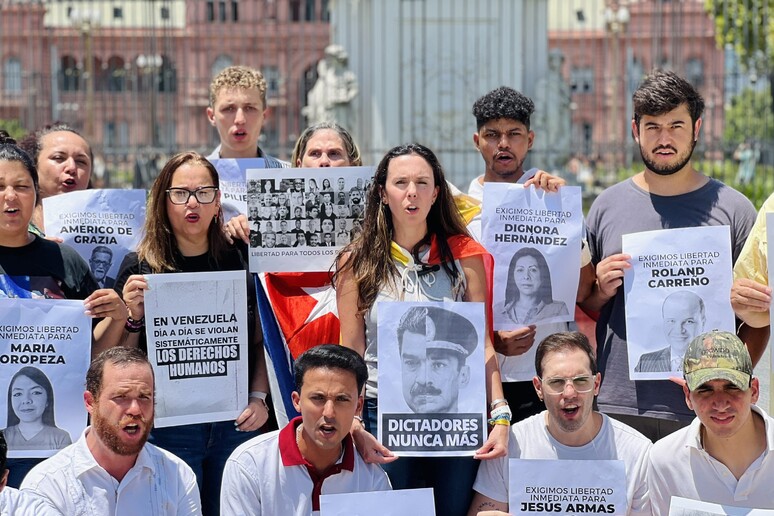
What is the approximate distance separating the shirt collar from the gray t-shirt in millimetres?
1170

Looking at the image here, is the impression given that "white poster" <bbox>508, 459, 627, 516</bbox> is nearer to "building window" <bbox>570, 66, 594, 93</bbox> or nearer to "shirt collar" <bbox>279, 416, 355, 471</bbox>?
"shirt collar" <bbox>279, 416, 355, 471</bbox>

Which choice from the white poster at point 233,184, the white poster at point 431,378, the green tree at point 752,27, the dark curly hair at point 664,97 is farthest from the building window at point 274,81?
the white poster at point 431,378

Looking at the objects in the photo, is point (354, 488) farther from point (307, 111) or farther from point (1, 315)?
point (307, 111)

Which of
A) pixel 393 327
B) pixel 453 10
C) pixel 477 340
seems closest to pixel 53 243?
pixel 393 327

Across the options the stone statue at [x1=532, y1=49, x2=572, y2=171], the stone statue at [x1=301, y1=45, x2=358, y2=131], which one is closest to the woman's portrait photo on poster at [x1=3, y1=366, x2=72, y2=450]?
the stone statue at [x1=301, y1=45, x2=358, y2=131]

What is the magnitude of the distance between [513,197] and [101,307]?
1.76m

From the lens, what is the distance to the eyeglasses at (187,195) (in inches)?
196

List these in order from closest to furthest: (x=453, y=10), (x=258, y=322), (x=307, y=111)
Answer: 1. (x=258, y=322)
2. (x=453, y=10)
3. (x=307, y=111)

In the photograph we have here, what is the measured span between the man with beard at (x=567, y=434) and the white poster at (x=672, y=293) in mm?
339

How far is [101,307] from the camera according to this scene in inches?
187

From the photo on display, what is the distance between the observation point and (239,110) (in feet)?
19.4

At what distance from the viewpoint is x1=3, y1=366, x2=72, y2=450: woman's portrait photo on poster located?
4746mm

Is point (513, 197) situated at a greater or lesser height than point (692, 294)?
greater

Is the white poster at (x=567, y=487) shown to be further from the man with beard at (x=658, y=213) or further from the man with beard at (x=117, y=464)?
the man with beard at (x=117, y=464)
